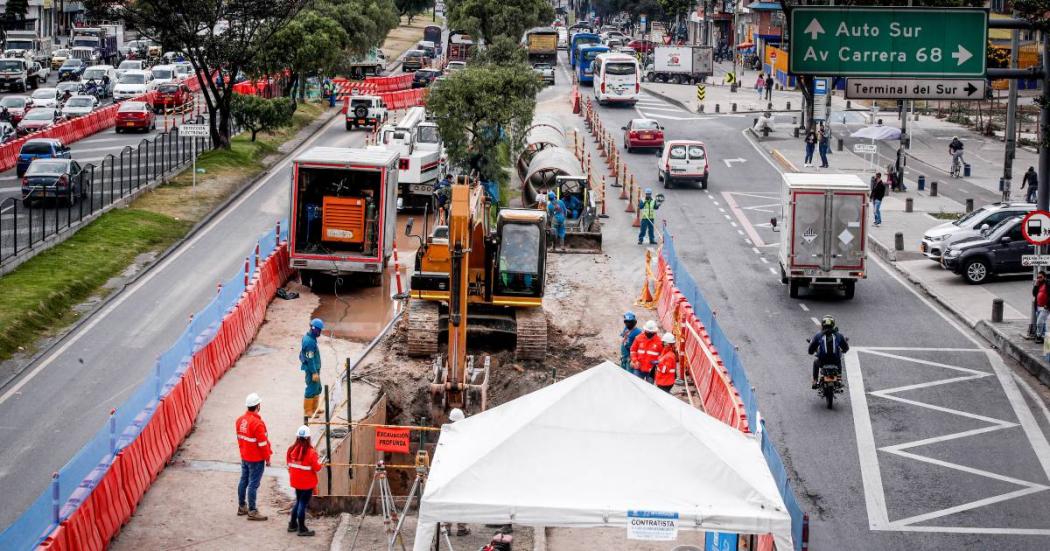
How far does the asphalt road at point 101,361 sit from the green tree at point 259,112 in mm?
15162

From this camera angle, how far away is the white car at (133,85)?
230 ft

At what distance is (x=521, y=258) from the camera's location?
28.0 m

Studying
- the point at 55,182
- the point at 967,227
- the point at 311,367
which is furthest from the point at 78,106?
the point at 311,367

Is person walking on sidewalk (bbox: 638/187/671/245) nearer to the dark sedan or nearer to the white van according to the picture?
the dark sedan

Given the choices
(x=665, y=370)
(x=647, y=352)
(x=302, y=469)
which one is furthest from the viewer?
(x=647, y=352)

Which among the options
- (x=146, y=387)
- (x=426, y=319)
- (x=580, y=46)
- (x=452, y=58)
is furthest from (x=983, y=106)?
Answer: (x=146, y=387)

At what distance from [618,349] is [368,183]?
8.69 meters

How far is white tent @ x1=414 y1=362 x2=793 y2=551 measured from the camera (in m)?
14.0

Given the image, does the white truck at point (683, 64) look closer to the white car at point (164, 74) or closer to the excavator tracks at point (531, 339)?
the white car at point (164, 74)

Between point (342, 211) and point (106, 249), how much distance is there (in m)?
8.11

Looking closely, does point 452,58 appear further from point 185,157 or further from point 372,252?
point 372,252

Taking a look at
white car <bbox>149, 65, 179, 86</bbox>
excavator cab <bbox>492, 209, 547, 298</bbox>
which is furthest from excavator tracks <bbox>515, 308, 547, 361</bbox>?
white car <bbox>149, 65, 179, 86</bbox>

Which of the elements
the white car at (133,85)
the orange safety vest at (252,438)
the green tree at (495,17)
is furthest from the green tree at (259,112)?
the orange safety vest at (252,438)

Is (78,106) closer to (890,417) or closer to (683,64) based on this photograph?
(683,64)
